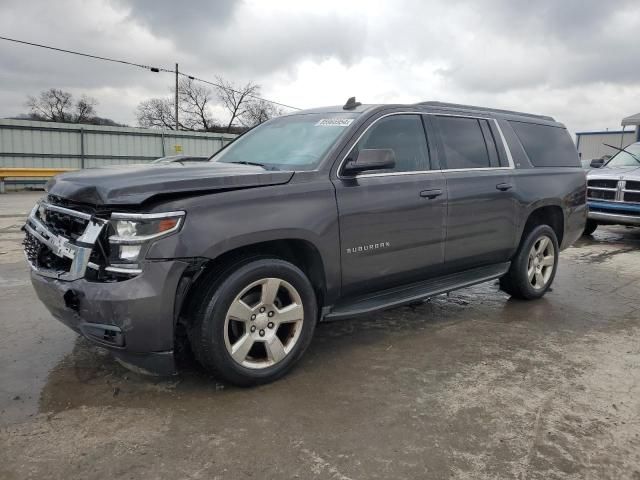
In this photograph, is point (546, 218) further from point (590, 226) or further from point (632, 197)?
point (590, 226)

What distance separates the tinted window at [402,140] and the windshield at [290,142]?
20cm

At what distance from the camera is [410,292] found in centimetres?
401

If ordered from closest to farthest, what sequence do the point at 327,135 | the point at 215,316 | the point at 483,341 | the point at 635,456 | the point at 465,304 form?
the point at 635,456
the point at 215,316
the point at 327,135
the point at 483,341
the point at 465,304

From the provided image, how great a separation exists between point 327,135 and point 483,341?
2057 mm

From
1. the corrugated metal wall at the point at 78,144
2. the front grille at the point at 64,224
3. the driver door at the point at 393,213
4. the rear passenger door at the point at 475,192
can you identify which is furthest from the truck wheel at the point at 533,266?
the corrugated metal wall at the point at 78,144

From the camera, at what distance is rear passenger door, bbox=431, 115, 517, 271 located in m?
4.25

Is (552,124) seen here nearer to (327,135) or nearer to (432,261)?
(432,261)

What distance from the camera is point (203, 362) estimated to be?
2.99 m

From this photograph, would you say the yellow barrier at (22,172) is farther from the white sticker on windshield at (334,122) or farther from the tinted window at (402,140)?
the tinted window at (402,140)

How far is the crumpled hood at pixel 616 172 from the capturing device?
8953 mm

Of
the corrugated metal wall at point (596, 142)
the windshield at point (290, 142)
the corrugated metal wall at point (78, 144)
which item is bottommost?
the windshield at point (290, 142)

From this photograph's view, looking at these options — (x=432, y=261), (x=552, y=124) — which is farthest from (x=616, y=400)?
(x=552, y=124)

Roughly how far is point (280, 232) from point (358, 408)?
1140 millimetres

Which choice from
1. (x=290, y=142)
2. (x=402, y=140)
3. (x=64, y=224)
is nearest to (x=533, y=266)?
(x=402, y=140)
